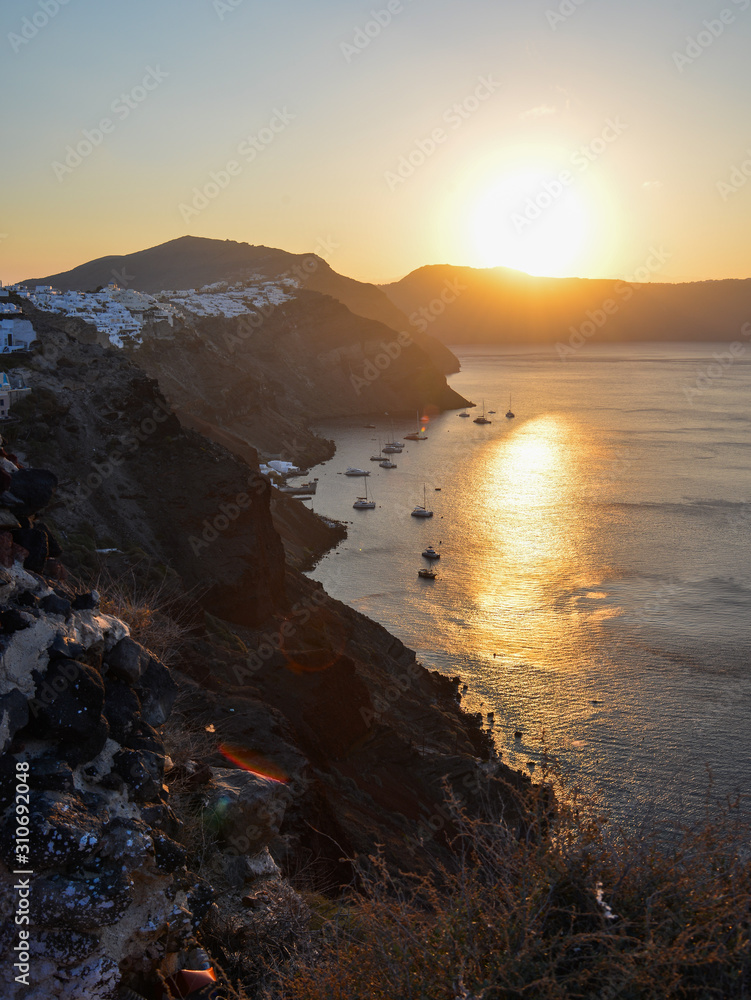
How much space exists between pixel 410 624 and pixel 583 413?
2910 inches

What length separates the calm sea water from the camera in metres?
24.1

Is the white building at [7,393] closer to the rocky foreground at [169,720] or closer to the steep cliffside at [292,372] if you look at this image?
the rocky foreground at [169,720]

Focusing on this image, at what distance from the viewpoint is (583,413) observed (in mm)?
101312

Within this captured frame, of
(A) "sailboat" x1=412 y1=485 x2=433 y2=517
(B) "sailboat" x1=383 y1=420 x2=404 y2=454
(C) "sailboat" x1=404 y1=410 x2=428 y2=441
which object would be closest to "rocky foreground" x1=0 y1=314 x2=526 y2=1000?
(A) "sailboat" x1=412 y1=485 x2=433 y2=517

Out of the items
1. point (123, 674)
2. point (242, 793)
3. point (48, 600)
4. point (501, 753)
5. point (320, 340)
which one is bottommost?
point (501, 753)

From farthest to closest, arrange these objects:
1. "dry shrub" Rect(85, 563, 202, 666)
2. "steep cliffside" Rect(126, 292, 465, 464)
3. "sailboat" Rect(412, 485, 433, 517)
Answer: "steep cliffside" Rect(126, 292, 465, 464) → "sailboat" Rect(412, 485, 433, 517) → "dry shrub" Rect(85, 563, 202, 666)

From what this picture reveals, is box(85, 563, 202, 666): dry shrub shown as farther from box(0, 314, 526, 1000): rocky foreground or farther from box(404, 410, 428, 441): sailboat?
box(404, 410, 428, 441): sailboat

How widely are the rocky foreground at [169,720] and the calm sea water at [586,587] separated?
3.52m

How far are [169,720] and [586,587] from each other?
99.0 ft

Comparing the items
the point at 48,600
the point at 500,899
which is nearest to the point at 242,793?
the point at 48,600

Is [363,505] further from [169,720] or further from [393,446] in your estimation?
[169,720]

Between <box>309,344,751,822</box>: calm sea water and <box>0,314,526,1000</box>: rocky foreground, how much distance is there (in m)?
3.52

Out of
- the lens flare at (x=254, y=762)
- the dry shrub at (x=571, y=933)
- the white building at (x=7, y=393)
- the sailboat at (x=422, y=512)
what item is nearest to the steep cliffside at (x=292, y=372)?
the sailboat at (x=422, y=512)

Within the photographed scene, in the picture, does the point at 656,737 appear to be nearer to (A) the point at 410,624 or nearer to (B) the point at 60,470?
(A) the point at 410,624
